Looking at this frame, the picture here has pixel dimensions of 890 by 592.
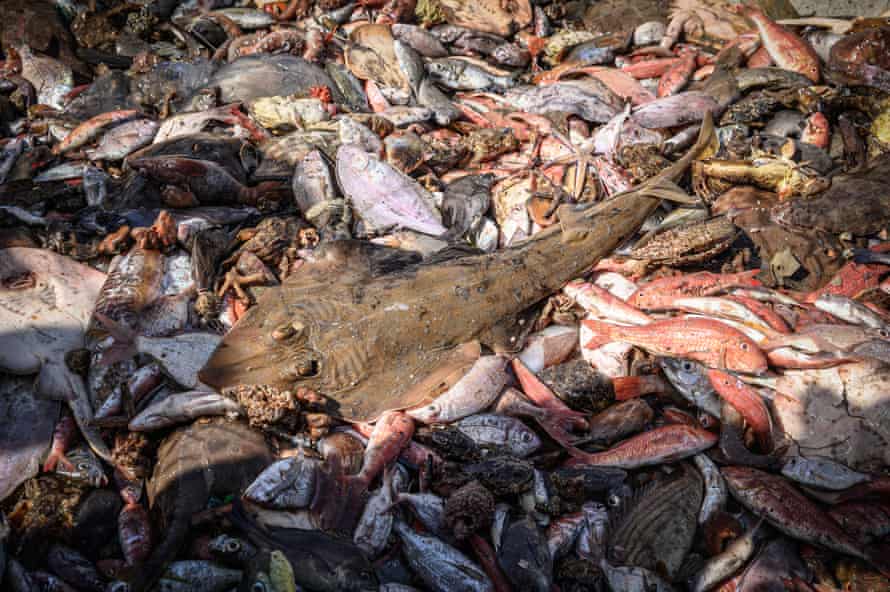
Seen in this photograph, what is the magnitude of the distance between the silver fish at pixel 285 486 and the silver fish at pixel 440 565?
0.59 m

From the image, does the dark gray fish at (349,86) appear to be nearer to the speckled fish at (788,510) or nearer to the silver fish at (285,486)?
the silver fish at (285,486)

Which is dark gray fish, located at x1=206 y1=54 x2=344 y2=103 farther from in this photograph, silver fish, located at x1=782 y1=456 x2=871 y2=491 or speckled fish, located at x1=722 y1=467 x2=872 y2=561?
silver fish, located at x1=782 y1=456 x2=871 y2=491

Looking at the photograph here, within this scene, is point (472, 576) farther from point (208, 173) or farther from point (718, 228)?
point (208, 173)

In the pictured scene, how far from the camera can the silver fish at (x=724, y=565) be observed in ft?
10.9

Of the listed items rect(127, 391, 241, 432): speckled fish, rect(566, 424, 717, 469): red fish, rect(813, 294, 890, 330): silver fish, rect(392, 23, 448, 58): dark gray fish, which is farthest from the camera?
rect(392, 23, 448, 58): dark gray fish

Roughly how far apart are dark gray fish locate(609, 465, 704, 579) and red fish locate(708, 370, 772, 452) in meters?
0.54

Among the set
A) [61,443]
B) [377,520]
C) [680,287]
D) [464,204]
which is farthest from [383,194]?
[61,443]

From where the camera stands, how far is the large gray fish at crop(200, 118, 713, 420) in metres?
3.89

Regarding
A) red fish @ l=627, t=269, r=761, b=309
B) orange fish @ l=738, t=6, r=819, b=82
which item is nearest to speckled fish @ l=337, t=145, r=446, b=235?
red fish @ l=627, t=269, r=761, b=309

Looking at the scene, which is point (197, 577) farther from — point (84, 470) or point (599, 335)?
point (599, 335)

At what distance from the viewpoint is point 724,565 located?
3334mm

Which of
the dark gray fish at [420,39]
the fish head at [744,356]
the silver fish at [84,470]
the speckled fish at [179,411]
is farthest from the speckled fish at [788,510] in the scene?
the dark gray fish at [420,39]

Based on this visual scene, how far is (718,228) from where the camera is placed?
4852mm

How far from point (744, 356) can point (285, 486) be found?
322cm
